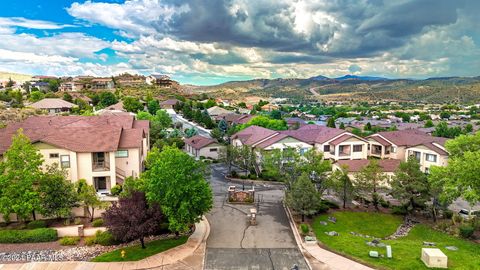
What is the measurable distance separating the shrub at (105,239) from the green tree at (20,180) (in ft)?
18.4

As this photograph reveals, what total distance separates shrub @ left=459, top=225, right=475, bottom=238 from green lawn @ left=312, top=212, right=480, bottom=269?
0.70 meters

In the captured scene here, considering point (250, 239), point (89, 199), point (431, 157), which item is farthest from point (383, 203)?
point (89, 199)

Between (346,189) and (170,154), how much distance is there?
19737 millimetres

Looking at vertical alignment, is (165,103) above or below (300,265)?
above

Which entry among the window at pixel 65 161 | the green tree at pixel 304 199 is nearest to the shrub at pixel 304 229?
the green tree at pixel 304 199

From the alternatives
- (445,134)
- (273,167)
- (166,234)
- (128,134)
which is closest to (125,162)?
(128,134)

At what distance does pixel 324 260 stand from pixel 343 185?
44.9 ft

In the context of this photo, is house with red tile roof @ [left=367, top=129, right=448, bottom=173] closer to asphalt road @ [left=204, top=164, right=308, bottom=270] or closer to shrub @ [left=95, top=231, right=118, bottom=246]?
asphalt road @ [left=204, top=164, right=308, bottom=270]

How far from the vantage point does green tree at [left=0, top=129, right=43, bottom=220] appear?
91.5 feet

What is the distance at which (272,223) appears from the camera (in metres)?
33.0

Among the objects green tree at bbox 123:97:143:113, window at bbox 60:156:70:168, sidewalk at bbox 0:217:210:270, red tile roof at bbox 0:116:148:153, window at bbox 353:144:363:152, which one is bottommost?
sidewalk at bbox 0:217:210:270

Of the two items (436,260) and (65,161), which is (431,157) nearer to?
(436,260)

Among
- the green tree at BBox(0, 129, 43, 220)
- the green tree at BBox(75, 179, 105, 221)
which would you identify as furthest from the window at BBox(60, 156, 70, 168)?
the green tree at BBox(0, 129, 43, 220)

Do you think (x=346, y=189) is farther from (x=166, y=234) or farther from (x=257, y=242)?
(x=166, y=234)
